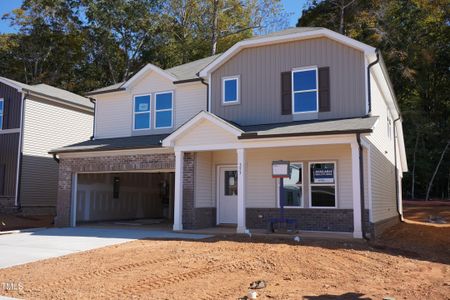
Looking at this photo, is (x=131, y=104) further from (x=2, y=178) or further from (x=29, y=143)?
(x=2, y=178)

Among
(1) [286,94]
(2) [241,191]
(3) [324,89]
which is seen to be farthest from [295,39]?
(2) [241,191]

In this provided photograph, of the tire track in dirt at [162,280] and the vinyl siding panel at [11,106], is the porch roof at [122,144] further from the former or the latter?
the tire track in dirt at [162,280]

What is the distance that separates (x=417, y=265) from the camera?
9.85 metres

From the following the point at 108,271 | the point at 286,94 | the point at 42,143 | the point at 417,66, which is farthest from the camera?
the point at 417,66

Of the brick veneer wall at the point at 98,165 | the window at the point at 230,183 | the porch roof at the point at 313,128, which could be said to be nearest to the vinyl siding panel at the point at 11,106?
the brick veneer wall at the point at 98,165

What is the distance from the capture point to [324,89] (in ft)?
51.1

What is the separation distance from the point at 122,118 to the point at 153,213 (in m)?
6.44

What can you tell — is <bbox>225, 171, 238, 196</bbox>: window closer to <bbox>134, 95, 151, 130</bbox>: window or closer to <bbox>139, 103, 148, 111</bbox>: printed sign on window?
<bbox>134, 95, 151, 130</bbox>: window

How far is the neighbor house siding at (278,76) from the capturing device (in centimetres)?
1517

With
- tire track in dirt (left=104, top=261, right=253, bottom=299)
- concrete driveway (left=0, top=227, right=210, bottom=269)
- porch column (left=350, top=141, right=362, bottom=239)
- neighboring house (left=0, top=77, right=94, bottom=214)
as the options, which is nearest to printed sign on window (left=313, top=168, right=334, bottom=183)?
porch column (left=350, top=141, right=362, bottom=239)

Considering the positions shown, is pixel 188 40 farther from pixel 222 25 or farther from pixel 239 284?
pixel 239 284

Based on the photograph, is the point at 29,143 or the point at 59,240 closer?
the point at 59,240

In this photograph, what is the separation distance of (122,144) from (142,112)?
2.27 metres

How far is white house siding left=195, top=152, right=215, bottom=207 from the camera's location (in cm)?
1628
